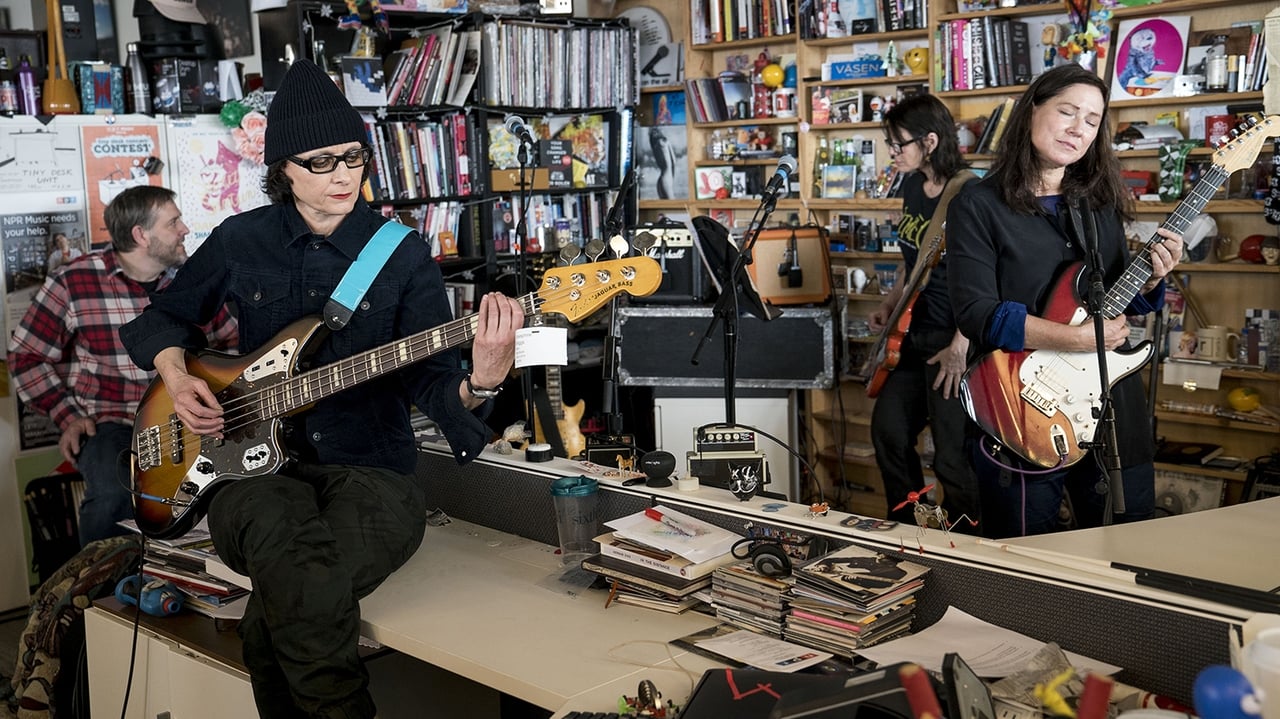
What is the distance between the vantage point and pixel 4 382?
159 inches

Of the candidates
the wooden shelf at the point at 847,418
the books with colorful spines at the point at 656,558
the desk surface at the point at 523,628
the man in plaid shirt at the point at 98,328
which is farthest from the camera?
the wooden shelf at the point at 847,418

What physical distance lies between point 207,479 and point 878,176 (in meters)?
3.56

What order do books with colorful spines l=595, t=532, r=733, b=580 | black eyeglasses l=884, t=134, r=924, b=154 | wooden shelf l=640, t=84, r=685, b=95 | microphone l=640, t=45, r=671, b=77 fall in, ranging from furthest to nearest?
microphone l=640, t=45, r=671, b=77, wooden shelf l=640, t=84, r=685, b=95, black eyeglasses l=884, t=134, r=924, b=154, books with colorful spines l=595, t=532, r=733, b=580

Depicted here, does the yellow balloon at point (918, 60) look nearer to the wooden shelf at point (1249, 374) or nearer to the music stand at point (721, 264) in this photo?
the music stand at point (721, 264)

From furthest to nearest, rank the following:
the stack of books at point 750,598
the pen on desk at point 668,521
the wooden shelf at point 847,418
A: the wooden shelf at point 847,418 < the pen on desk at point 668,521 < the stack of books at point 750,598

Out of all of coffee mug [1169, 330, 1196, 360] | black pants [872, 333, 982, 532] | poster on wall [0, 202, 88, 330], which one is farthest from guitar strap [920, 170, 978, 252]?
poster on wall [0, 202, 88, 330]

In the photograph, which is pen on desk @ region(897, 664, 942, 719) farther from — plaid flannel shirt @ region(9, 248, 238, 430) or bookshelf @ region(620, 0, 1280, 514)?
bookshelf @ region(620, 0, 1280, 514)

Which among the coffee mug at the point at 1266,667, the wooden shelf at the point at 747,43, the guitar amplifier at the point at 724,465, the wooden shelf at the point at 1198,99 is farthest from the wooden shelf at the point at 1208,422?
the coffee mug at the point at 1266,667

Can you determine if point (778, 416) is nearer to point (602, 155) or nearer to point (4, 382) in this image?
point (602, 155)

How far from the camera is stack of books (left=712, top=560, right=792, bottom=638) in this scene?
1979 millimetres

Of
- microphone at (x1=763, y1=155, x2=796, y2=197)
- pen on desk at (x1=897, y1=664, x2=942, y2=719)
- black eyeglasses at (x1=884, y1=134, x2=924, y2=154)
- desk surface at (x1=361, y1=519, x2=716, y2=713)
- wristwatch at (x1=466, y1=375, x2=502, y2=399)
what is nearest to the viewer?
pen on desk at (x1=897, y1=664, x2=942, y2=719)

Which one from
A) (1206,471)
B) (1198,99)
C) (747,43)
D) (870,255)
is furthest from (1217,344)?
(747,43)

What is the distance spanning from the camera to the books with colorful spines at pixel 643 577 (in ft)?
6.95

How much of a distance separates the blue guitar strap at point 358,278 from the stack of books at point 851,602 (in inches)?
41.9
